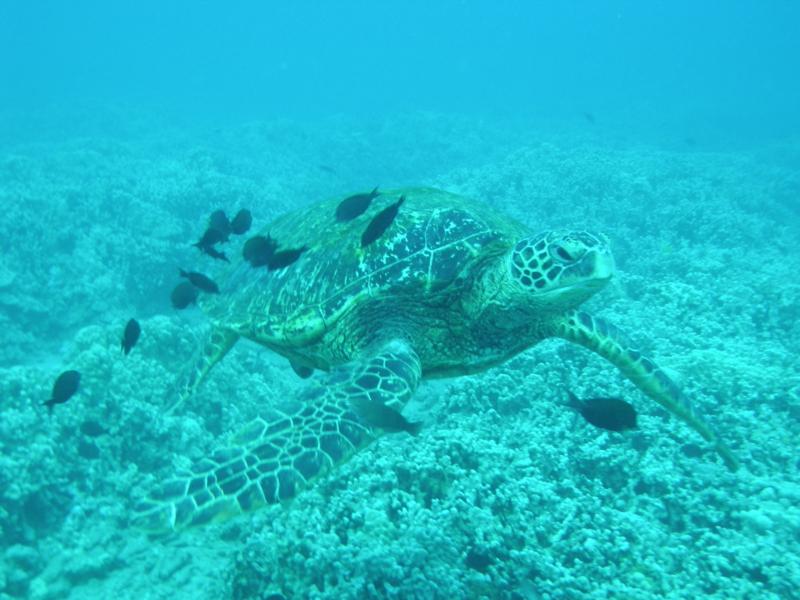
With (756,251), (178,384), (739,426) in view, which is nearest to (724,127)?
(756,251)

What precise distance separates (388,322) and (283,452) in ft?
4.31

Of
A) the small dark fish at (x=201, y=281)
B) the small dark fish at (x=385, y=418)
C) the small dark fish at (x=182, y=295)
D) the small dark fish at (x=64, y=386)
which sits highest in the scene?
the small dark fish at (x=201, y=281)

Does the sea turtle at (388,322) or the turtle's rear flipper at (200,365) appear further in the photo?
the turtle's rear flipper at (200,365)

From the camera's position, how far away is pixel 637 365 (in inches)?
133

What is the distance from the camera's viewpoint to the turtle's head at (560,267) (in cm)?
266

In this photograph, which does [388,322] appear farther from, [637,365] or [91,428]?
[91,428]

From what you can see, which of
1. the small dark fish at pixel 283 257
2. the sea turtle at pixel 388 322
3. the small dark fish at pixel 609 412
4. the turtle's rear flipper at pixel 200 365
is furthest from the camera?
the turtle's rear flipper at pixel 200 365

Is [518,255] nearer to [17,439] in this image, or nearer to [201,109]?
[17,439]

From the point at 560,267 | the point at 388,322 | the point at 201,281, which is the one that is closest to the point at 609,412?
the point at 560,267

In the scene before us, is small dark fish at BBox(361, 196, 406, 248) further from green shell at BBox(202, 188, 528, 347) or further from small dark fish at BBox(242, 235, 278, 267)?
small dark fish at BBox(242, 235, 278, 267)

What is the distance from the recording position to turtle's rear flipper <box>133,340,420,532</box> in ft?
6.73

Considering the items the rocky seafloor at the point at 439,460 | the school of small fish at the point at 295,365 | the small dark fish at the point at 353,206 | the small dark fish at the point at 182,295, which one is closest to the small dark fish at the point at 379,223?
the school of small fish at the point at 295,365

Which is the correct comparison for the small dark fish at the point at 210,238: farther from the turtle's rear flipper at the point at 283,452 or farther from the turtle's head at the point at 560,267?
the turtle's head at the point at 560,267

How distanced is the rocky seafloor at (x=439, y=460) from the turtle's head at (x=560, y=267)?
125cm
